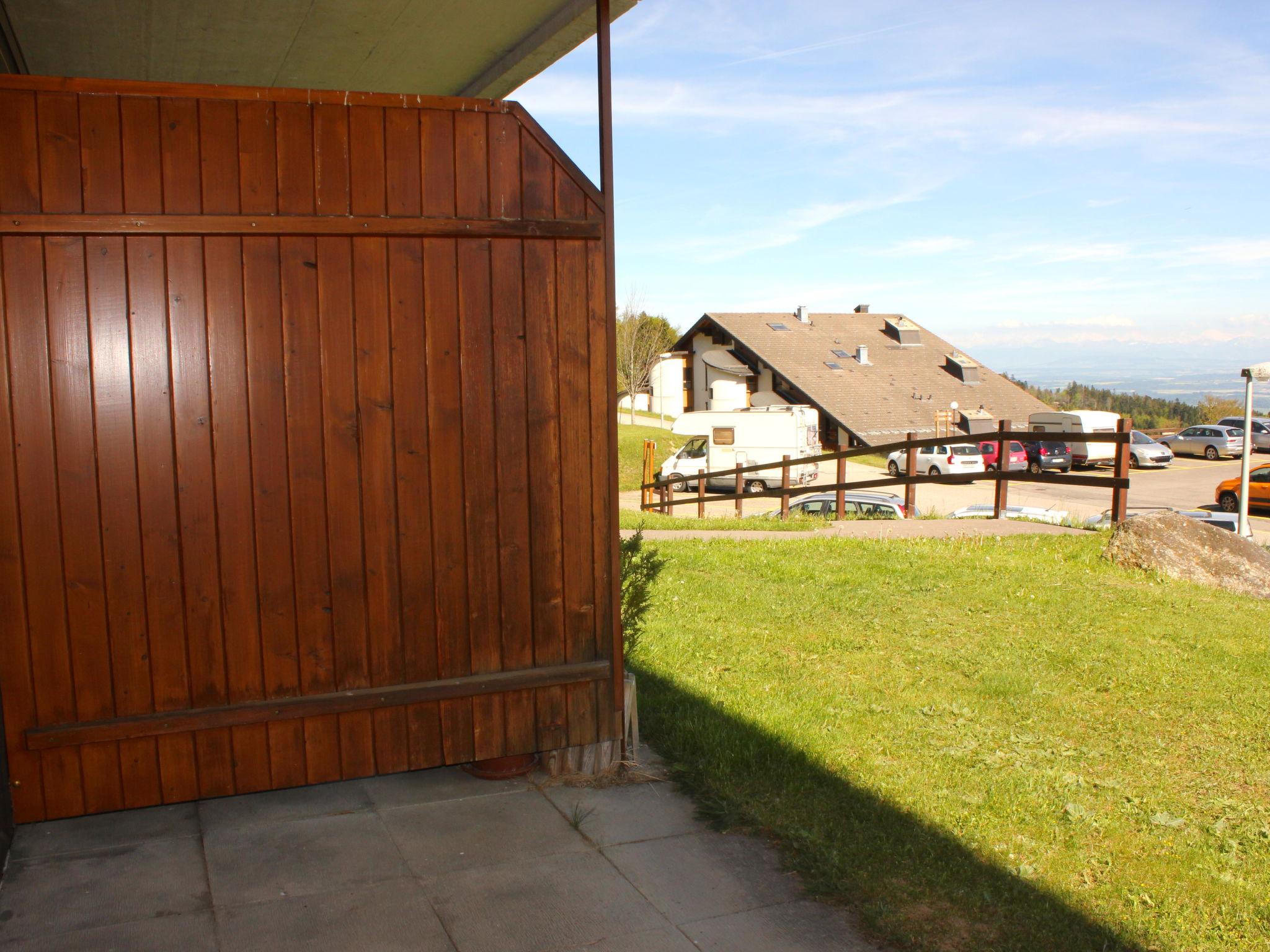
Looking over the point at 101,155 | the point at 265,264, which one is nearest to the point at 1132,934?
the point at 265,264

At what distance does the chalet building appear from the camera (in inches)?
1470

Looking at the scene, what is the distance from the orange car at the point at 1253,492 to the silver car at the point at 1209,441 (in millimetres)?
15220

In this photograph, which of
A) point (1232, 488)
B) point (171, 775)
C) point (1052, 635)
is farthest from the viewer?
point (1232, 488)

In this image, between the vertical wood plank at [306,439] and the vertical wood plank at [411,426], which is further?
the vertical wood plank at [411,426]

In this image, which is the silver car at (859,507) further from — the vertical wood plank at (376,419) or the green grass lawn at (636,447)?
the vertical wood plank at (376,419)

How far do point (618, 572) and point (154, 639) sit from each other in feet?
5.47

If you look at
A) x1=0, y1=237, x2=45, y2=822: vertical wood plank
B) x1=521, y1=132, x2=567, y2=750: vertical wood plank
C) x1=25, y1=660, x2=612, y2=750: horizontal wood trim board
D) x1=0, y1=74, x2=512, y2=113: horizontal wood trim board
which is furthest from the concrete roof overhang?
x1=25, y1=660, x2=612, y2=750: horizontal wood trim board

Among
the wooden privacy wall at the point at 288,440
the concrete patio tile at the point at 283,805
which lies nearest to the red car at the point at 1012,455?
the wooden privacy wall at the point at 288,440

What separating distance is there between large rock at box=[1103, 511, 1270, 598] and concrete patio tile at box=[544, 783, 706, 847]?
5598mm

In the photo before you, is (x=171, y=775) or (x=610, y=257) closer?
(x=171, y=775)

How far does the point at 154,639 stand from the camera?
11.3ft

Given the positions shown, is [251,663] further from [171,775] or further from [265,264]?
[265,264]

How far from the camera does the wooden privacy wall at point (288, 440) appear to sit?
10.8 ft

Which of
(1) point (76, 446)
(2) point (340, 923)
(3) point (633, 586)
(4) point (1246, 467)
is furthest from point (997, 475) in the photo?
(4) point (1246, 467)
